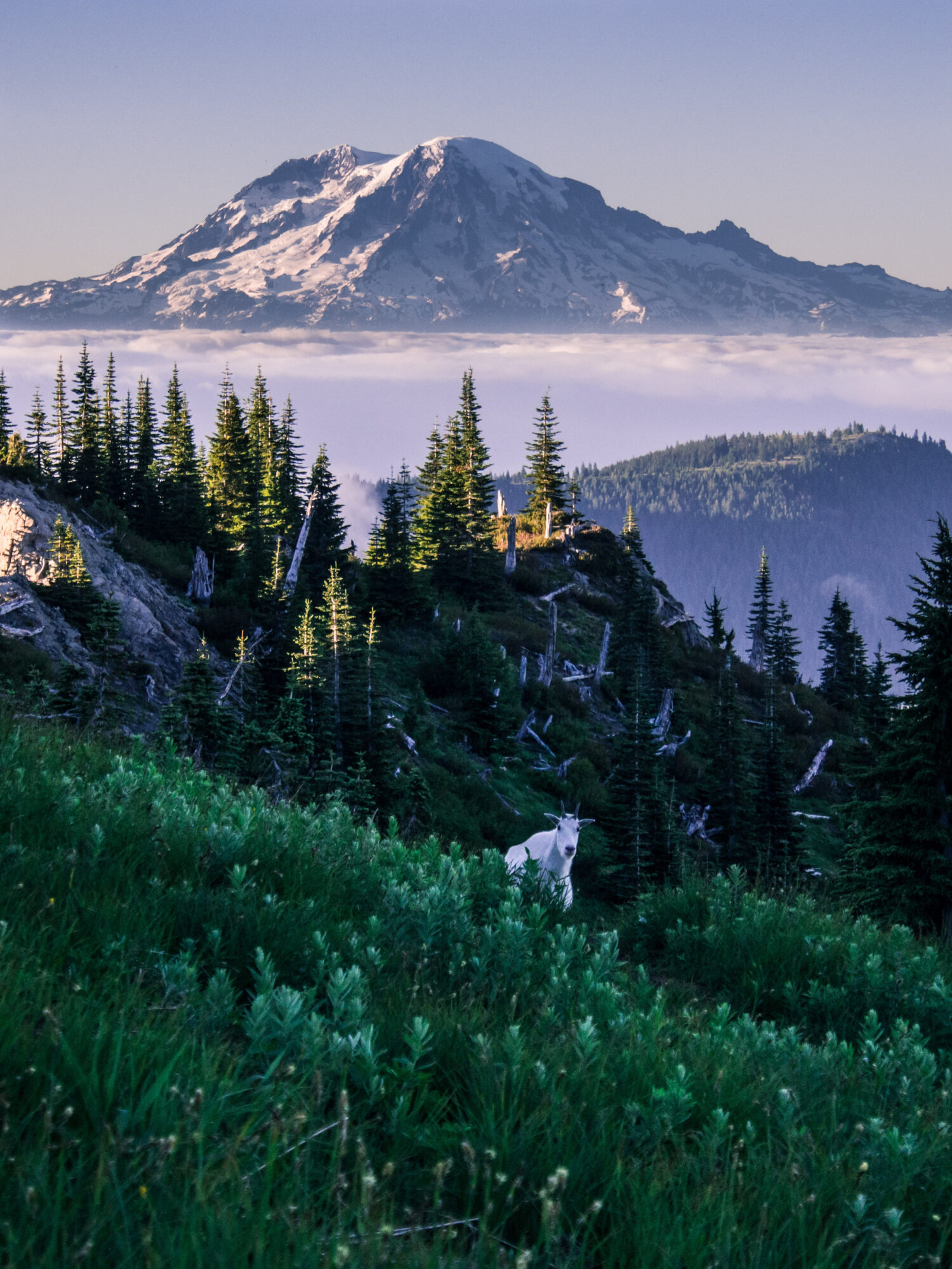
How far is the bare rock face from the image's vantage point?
2836 cm

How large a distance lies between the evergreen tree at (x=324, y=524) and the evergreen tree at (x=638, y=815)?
27375 millimetres

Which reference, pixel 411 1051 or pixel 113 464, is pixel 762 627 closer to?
pixel 113 464

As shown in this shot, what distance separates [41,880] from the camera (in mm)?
3664

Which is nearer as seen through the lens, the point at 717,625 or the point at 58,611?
the point at 58,611

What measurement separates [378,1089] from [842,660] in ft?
275

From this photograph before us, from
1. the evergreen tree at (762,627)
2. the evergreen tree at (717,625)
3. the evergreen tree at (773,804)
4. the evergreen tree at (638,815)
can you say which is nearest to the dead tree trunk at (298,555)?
the evergreen tree at (638,815)

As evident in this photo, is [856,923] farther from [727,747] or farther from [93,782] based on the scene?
[727,747]

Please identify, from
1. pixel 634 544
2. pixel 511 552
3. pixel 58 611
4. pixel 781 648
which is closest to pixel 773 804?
pixel 58 611

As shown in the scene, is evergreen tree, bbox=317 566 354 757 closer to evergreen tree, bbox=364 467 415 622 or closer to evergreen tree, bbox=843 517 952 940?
evergreen tree, bbox=364 467 415 622

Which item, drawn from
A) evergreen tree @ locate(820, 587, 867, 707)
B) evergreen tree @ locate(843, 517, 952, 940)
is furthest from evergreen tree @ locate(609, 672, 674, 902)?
evergreen tree @ locate(820, 587, 867, 707)

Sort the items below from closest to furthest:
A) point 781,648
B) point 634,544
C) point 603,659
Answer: point 603,659 < point 634,544 < point 781,648

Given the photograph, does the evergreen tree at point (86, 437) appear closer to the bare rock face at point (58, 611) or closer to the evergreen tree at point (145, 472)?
the evergreen tree at point (145, 472)

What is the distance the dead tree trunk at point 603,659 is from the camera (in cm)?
5253

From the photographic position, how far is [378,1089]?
2619 millimetres
